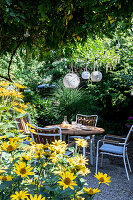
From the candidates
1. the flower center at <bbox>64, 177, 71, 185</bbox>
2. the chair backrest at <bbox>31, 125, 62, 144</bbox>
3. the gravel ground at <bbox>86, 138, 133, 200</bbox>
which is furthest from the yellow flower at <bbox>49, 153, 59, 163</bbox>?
the gravel ground at <bbox>86, 138, 133, 200</bbox>

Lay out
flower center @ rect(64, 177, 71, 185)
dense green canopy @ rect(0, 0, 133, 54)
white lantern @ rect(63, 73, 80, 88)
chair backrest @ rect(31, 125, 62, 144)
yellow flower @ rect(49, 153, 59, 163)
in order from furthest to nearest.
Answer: white lantern @ rect(63, 73, 80, 88) < chair backrest @ rect(31, 125, 62, 144) < dense green canopy @ rect(0, 0, 133, 54) < yellow flower @ rect(49, 153, 59, 163) < flower center @ rect(64, 177, 71, 185)

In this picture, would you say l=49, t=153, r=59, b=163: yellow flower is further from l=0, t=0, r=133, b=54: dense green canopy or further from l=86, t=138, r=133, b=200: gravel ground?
l=86, t=138, r=133, b=200: gravel ground

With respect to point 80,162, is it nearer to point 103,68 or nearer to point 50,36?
point 50,36

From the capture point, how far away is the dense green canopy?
3.35 feet

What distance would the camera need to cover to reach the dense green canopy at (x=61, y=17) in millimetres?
1022

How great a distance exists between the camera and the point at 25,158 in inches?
33.2

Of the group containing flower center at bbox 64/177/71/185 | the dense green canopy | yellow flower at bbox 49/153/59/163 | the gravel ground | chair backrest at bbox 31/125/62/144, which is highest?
the dense green canopy

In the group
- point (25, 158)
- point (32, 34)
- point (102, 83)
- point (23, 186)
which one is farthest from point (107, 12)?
point (102, 83)

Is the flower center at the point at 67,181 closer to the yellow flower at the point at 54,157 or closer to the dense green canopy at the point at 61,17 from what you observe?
the yellow flower at the point at 54,157

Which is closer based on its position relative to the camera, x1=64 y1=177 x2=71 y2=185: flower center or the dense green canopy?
x1=64 y1=177 x2=71 y2=185: flower center

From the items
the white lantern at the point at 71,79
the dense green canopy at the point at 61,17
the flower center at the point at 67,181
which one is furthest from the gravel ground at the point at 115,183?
the dense green canopy at the point at 61,17

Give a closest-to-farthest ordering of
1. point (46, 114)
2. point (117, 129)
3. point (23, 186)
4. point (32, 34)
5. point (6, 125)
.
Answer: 1. point (23, 186)
2. point (6, 125)
3. point (32, 34)
4. point (46, 114)
5. point (117, 129)

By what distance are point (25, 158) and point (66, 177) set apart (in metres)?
0.23

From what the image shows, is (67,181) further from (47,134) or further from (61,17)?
(47,134)
